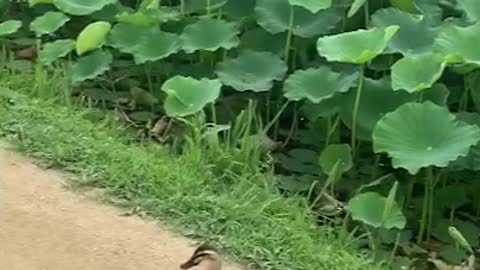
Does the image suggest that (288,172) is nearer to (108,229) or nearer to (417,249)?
(417,249)

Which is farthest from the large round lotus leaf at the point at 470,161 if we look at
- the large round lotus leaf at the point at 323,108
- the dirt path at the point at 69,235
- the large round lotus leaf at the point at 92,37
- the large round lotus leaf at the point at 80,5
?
the large round lotus leaf at the point at 80,5

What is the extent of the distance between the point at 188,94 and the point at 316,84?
1.41 feet

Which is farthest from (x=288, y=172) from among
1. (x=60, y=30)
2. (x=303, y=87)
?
(x=60, y=30)

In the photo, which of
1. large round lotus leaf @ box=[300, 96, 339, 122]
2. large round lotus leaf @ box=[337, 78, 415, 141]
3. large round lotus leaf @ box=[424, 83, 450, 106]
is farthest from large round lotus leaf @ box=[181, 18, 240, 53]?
large round lotus leaf @ box=[424, 83, 450, 106]

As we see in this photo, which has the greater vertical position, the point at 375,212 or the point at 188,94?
the point at 188,94

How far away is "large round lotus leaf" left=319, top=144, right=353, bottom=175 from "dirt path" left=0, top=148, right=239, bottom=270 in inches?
24.5

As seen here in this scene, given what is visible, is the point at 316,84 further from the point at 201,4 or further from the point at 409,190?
the point at 201,4

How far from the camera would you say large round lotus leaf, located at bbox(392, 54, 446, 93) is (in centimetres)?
342

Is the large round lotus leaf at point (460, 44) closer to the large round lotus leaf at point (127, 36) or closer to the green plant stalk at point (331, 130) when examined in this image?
the green plant stalk at point (331, 130)

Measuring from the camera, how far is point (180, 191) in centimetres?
337

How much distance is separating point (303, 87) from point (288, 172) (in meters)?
0.31

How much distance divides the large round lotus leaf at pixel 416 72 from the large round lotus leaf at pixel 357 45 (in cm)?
9

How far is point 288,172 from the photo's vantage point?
147 inches

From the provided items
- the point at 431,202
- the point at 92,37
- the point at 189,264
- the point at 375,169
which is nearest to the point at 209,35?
the point at 92,37
